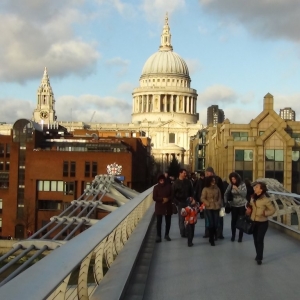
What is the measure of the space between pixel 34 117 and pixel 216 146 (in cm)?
10872

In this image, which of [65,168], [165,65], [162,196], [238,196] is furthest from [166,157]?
[162,196]

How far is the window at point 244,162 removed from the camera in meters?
53.7

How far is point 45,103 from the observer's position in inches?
6747

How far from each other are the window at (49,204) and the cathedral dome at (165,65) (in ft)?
413

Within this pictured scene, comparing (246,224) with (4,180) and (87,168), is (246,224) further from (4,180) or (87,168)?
(4,180)

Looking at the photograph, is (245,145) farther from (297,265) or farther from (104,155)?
(297,265)

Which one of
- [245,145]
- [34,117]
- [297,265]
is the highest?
[34,117]

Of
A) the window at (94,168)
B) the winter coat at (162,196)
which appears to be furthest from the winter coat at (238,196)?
the window at (94,168)

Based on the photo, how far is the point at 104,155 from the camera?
65625 millimetres

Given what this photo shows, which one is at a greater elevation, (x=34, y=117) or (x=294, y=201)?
(x=34, y=117)

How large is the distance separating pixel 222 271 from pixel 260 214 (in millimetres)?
1341

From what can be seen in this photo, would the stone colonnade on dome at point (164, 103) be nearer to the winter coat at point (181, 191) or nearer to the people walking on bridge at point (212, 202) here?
the winter coat at point (181, 191)

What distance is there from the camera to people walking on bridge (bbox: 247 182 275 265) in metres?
10.4

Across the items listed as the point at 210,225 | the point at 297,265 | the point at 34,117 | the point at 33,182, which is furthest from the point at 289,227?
the point at 34,117
